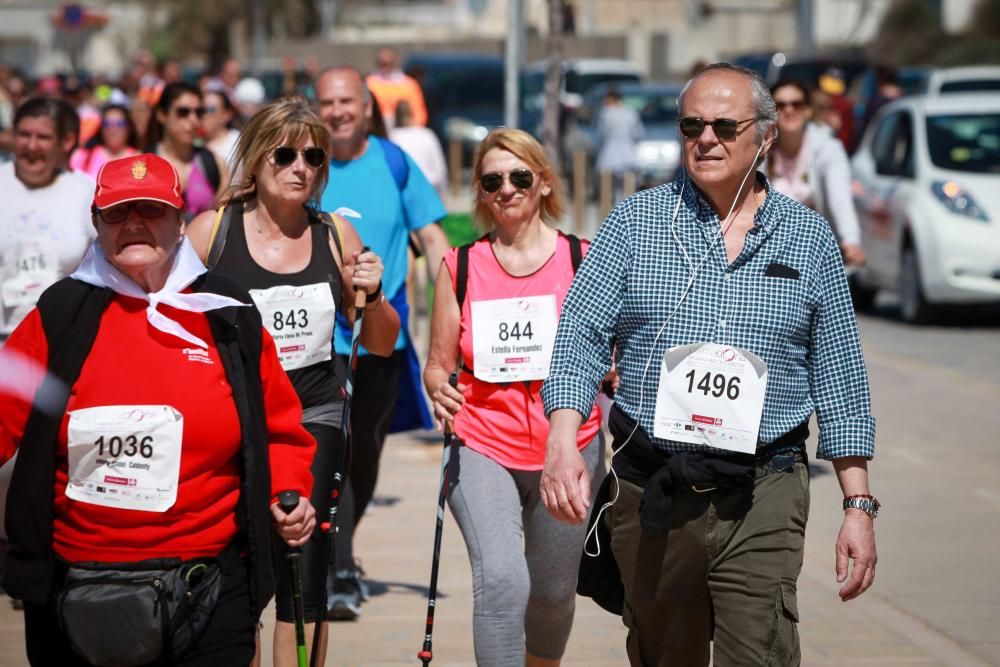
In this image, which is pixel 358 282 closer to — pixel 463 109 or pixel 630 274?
pixel 630 274

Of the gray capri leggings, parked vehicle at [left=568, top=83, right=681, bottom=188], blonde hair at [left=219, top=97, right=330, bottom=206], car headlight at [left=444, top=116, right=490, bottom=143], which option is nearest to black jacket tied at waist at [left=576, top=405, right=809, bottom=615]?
the gray capri leggings

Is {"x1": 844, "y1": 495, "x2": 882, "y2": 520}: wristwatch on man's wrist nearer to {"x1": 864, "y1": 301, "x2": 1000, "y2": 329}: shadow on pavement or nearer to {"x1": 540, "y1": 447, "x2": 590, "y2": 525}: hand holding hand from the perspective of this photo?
{"x1": 540, "y1": 447, "x2": 590, "y2": 525}: hand holding hand

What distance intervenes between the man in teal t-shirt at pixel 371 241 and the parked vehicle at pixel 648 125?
61.6 ft

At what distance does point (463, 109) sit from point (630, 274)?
89.0ft

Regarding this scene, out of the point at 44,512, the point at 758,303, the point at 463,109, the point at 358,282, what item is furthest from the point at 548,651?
the point at 463,109

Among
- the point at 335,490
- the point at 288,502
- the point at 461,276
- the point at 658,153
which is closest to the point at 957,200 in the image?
the point at 461,276

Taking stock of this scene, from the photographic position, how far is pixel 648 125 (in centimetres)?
2820

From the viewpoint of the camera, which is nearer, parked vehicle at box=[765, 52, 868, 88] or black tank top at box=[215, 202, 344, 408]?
black tank top at box=[215, 202, 344, 408]

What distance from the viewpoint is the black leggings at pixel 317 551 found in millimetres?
5605

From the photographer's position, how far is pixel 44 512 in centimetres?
410

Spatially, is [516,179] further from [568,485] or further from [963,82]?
[963,82]

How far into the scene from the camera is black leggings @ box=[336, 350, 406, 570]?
6.87m

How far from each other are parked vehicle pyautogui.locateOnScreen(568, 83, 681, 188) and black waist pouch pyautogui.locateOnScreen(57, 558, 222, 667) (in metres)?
22.1

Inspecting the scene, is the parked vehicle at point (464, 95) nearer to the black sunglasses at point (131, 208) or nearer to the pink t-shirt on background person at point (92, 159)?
the pink t-shirt on background person at point (92, 159)
